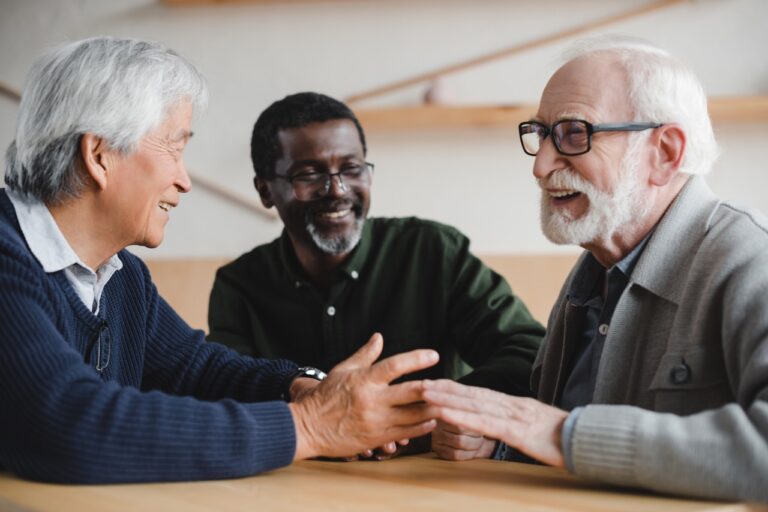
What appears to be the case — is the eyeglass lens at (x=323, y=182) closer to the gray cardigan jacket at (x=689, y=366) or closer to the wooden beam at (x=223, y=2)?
the gray cardigan jacket at (x=689, y=366)

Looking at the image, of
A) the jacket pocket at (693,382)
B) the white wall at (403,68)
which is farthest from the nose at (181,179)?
the white wall at (403,68)

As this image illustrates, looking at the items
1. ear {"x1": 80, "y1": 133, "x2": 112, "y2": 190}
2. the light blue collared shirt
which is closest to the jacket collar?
the light blue collared shirt

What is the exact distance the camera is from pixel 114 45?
5.48ft

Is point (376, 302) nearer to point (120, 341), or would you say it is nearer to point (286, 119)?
point (286, 119)

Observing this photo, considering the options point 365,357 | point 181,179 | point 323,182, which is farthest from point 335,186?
point 365,357

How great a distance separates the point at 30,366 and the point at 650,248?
1051 mm

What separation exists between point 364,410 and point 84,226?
63 cm

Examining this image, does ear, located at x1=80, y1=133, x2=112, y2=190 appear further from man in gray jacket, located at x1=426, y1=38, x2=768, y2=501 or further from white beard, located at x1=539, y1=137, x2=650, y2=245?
white beard, located at x1=539, y1=137, x2=650, y2=245

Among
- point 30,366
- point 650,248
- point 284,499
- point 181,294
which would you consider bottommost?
point 181,294

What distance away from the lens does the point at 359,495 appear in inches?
51.6

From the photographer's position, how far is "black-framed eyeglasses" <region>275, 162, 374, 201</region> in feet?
8.54

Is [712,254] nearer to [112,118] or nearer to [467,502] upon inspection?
[467,502]

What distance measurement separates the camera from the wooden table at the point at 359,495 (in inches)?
48.1

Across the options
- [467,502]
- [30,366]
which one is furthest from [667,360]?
[30,366]
